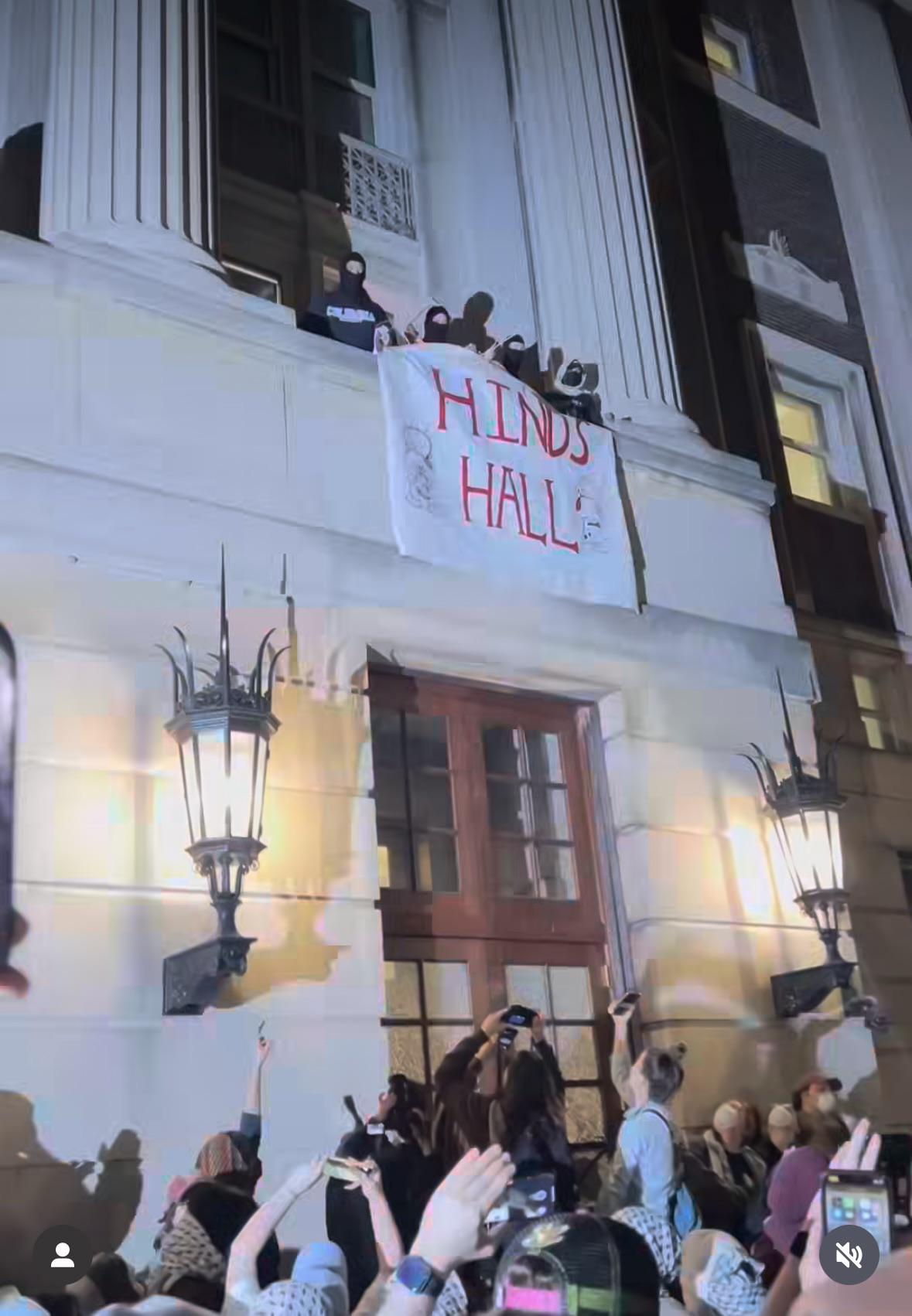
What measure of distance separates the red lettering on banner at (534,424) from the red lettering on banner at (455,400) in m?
0.16

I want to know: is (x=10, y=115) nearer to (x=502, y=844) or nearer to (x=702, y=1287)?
(x=502, y=844)

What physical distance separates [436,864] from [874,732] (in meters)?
1.59

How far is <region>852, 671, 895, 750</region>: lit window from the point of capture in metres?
3.99

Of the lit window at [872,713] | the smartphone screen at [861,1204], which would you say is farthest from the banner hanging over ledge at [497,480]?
the smartphone screen at [861,1204]

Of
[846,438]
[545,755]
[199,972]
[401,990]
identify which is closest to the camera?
[199,972]

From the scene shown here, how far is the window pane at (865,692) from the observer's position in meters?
4.04

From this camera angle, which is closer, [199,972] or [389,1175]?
[199,972]

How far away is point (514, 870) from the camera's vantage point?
328 cm

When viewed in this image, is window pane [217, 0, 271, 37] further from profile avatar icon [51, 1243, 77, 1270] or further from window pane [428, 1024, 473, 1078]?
profile avatar icon [51, 1243, 77, 1270]

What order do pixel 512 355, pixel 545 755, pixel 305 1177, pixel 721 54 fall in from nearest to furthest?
pixel 305 1177 < pixel 545 755 < pixel 512 355 < pixel 721 54

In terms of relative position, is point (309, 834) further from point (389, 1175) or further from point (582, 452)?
point (582, 452)

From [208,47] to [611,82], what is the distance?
1483 millimetres

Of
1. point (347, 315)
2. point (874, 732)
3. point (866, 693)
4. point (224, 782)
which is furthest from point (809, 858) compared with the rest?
point (347, 315)

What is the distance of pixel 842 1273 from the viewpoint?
2531mm
